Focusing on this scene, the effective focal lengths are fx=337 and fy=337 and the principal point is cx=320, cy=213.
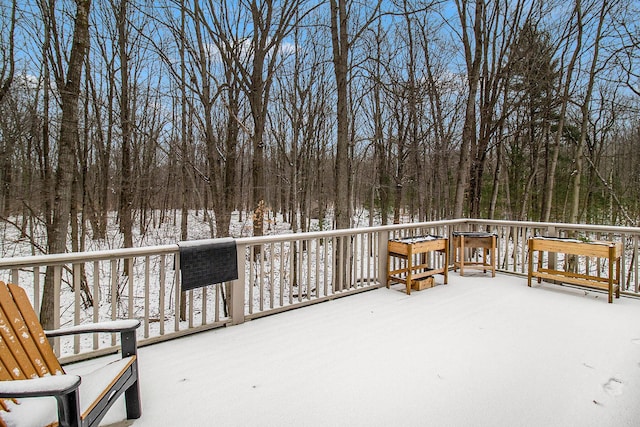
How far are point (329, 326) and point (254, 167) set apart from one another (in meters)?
4.31

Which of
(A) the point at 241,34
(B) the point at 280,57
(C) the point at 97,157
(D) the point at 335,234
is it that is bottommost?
(D) the point at 335,234

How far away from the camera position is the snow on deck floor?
1.95 meters

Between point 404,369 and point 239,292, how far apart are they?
5.40 feet

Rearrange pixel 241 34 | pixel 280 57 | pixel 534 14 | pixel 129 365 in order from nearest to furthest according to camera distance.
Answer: pixel 129 365
pixel 241 34
pixel 534 14
pixel 280 57

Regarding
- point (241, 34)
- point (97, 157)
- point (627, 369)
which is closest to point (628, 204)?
point (627, 369)

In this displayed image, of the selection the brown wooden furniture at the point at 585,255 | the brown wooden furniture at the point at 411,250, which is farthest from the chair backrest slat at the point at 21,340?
the brown wooden furniture at the point at 585,255

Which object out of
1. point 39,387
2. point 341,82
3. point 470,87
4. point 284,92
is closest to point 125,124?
point 341,82

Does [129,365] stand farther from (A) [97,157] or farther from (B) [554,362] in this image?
(A) [97,157]

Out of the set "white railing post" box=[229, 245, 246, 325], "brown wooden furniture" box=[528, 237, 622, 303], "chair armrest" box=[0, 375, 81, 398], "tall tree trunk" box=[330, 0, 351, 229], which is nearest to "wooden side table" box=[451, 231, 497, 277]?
"brown wooden furniture" box=[528, 237, 622, 303]

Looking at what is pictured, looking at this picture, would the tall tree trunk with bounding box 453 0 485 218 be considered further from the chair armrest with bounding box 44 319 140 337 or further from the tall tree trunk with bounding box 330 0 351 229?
the chair armrest with bounding box 44 319 140 337

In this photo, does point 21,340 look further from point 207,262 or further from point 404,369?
point 404,369

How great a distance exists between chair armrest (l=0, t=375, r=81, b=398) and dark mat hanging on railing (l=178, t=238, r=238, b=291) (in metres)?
1.54

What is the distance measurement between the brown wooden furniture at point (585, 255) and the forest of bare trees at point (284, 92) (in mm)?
2438

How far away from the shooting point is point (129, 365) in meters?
1.77
